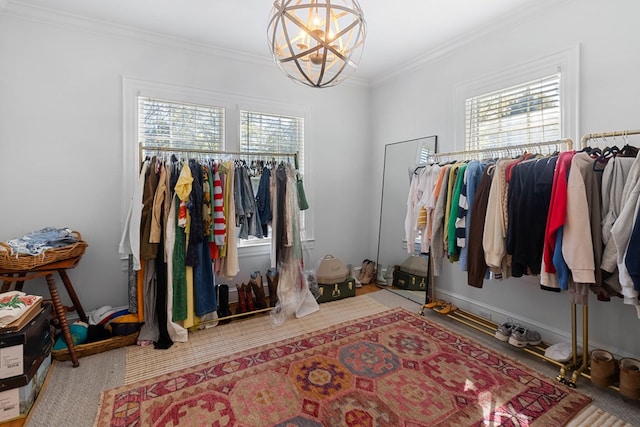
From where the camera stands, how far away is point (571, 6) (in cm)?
239

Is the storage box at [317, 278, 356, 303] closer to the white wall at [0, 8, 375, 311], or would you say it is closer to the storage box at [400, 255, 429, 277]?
the storage box at [400, 255, 429, 277]

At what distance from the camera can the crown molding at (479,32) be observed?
254 centimetres

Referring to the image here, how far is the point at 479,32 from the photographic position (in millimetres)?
2990

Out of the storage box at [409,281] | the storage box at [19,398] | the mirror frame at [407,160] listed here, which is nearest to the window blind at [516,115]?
the mirror frame at [407,160]

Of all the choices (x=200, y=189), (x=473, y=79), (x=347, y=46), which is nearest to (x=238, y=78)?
(x=200, y=189)

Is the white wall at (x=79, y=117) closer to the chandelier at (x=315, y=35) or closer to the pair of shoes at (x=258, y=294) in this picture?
the pair of shoes at (x=258, y=294)

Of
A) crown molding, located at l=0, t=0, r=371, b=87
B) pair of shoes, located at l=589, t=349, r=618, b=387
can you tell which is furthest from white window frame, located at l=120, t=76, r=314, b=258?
pair of shoes, located at l=589, t=349, r=618, b=387

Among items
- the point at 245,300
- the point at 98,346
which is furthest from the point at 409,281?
the point at 98,346

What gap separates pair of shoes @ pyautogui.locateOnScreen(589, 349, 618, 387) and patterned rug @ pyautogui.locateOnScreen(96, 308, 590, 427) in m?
0.17

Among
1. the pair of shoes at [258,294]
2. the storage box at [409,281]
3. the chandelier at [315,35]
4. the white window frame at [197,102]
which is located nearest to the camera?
the chandelier at [315,35]

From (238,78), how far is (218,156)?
0.90 metres

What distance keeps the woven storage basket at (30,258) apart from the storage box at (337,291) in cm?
233

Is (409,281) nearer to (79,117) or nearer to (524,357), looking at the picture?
(524,357)

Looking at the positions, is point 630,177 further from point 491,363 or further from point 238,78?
point 238,78
